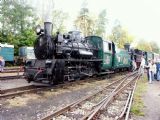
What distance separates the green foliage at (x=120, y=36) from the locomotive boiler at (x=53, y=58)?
68.7 m

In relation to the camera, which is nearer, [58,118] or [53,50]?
[58,118]

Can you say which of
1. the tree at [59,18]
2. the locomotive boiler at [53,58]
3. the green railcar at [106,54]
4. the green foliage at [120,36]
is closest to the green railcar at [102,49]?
the green railcar at [106,54]

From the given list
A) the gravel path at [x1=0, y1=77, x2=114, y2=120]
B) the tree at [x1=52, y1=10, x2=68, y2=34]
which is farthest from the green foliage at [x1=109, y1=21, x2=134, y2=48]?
the gravel path at [x1=0, y1=77, x2=114, y2=120]

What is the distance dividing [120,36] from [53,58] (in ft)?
236

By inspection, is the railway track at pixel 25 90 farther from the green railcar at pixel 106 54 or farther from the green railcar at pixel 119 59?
the green railcar at pixel 119 59

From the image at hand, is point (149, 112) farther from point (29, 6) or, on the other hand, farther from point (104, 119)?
point (29, 6)

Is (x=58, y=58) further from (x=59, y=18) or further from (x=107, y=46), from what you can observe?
(x=59, y=18)

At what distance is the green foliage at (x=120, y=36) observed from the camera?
8338 centimetres

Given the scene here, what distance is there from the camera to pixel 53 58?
545 inches

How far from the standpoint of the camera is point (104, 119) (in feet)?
25.5

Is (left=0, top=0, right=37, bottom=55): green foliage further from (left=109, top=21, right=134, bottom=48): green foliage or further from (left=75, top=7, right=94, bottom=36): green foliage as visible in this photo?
(left=109, top=21, right=134, bottom=48): green foliage

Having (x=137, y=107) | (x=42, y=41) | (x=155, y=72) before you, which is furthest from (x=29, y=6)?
(x=137, y=107)

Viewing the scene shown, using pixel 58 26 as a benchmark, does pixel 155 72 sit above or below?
below

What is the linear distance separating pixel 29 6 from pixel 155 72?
25.5 metres
